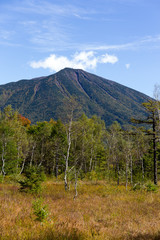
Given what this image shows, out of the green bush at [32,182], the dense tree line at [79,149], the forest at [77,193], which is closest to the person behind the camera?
the forest at [77,193]

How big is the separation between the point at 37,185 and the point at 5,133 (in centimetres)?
1706

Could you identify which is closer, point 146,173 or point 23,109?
point 146,173

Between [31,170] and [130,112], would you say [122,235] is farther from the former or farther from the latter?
[130,112]

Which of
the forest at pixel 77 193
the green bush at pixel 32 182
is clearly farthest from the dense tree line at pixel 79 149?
the green bush at pixel 32 182

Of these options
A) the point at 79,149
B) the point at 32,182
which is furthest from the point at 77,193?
the point at 79,149

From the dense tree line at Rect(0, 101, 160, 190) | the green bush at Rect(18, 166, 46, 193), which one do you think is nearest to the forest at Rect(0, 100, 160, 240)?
the green bush at Rect(18, 166, 46, 193)

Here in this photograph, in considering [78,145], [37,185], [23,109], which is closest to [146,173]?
[78,145]

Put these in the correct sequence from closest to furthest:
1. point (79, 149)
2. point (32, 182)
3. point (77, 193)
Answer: point (32, 182), point (77, 193), point (79, 149)

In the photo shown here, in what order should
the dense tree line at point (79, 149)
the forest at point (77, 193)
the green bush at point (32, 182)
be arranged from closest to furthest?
1. the forest at point (77, 193)
2. the green bush at point (32, 182)
3. the dense tree line at point (79, 149)

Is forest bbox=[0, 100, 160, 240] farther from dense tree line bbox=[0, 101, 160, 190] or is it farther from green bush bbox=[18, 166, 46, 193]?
dense tree line bbox=[0, 101, 160, 190]

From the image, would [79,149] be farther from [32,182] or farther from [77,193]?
[32,182]

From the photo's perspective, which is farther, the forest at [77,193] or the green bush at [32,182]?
the green bush at [32,182]

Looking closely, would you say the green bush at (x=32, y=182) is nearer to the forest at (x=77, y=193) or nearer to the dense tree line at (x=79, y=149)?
the forest at (x=77, y=193)

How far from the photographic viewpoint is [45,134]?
37688 millimetres
